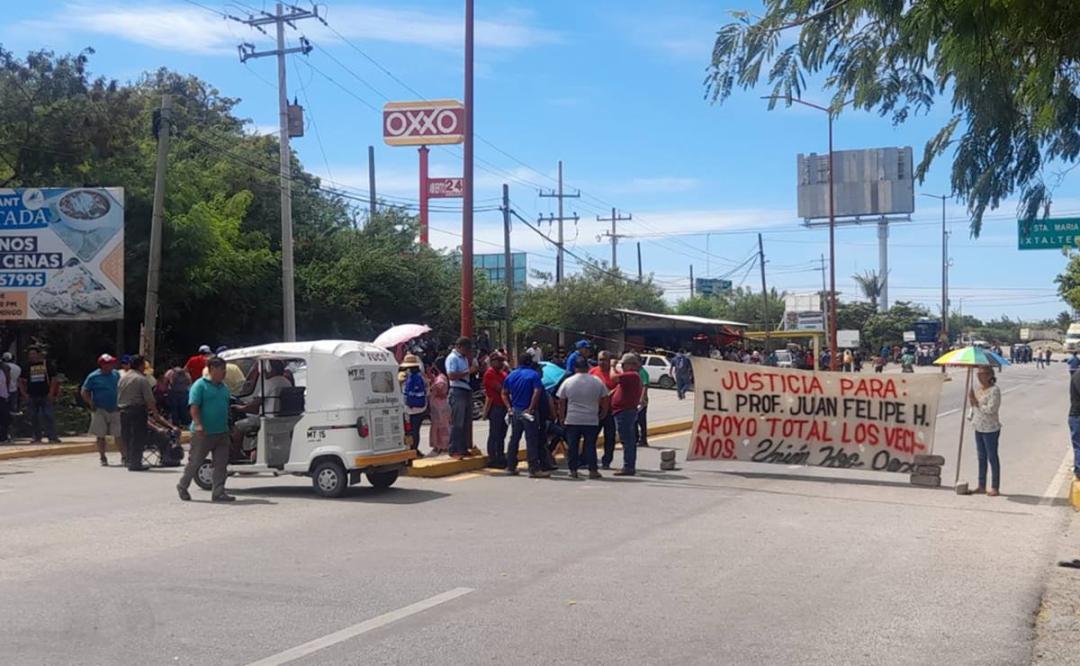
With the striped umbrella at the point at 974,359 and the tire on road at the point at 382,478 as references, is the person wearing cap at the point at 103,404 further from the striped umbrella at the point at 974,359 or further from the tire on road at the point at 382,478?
the striped umbrella at the point at 974,359

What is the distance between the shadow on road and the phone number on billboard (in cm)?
1274

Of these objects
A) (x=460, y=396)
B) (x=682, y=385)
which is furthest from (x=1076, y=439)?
(x=682, y=385)

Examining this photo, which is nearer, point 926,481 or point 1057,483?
point 926,481

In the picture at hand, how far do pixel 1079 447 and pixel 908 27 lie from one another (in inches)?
343

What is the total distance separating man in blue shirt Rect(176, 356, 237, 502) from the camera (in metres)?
12.3

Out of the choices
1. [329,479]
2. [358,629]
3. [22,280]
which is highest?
[22,280]

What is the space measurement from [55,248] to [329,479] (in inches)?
563

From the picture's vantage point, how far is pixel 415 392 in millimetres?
16578

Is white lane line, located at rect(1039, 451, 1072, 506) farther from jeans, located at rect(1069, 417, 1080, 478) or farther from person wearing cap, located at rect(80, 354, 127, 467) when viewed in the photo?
person wearing cap, located at rect(80, 354, 127, 467)

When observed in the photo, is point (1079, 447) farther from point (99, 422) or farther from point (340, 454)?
point (99, 422)

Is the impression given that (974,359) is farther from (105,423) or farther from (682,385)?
(682,385)

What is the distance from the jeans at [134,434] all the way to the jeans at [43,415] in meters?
5.18

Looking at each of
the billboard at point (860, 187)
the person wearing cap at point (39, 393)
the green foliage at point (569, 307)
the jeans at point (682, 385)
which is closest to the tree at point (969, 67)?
the person wearing cap at point (39, 393)

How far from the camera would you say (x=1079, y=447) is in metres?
13.4
